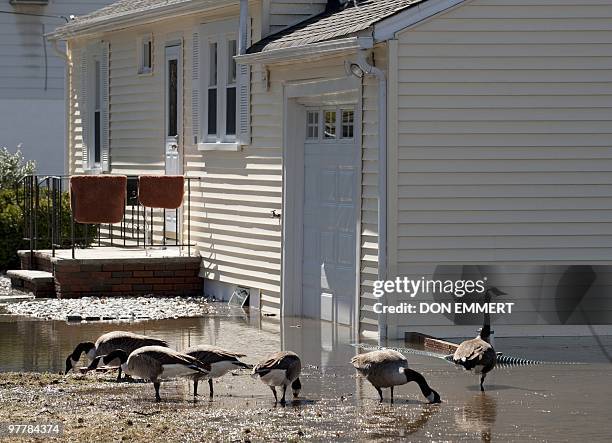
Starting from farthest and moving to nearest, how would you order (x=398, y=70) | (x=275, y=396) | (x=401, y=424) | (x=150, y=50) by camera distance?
1. (x=150, y=50)
2. (x=398, y=70)
3. (x=275, y=396)
4. (x=401, y=424)

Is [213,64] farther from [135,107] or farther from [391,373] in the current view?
[391,373]

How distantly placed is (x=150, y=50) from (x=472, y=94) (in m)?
8.07

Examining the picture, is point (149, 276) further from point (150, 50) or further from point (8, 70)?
point (8, 70)

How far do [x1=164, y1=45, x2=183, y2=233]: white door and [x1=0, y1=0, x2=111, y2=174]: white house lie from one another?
33.7ft

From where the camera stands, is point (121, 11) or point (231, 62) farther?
point (121, 11)

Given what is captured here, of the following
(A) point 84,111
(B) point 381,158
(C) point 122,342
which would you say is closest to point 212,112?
(B) point 381,158

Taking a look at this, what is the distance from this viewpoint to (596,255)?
595 inches

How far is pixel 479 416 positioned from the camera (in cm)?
1066

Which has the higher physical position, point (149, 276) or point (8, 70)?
point (8, 70)

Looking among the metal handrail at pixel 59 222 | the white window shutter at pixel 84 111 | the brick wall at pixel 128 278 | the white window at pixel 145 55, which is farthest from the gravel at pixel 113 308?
the white window shutter at pixel 84 111

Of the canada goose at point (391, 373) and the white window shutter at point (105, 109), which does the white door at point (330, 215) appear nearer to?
the canada goose at point (391, 373)

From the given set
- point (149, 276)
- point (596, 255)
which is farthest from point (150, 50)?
point (596, 255)

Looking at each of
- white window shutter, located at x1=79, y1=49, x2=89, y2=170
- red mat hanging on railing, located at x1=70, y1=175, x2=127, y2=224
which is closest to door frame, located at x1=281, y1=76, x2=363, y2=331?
red mat hanging on railing, located at x1=70, y1=175, x2=127, y2=224

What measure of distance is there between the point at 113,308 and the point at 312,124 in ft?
11.4
